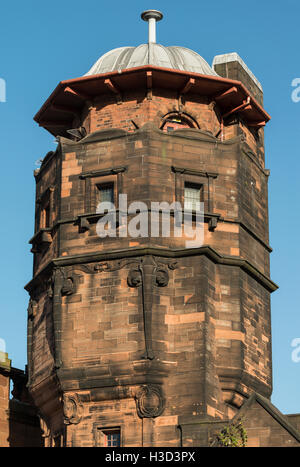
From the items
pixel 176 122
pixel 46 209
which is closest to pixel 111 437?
pixel 46 209

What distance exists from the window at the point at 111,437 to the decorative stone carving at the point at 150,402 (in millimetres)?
1107

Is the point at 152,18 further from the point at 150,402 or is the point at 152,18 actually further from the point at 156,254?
the point at 150,402

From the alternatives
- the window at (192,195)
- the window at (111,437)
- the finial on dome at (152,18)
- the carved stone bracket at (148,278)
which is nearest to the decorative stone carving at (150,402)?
the window at (111,437)

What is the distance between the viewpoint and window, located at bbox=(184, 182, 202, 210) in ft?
162

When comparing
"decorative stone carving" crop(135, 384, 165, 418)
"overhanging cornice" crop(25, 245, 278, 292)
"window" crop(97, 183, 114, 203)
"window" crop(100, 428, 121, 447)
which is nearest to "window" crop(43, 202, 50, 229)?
"overhanging cornice" crop(25, 245, 278, 292)

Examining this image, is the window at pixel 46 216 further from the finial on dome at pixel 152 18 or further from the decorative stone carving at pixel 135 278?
the finial on dome at pixel 152 18

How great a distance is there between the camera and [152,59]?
51750 millimetres

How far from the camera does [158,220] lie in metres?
48.2

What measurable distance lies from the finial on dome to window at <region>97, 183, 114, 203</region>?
708 centimetres

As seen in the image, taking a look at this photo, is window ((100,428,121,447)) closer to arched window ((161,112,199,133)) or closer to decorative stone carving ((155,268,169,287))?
decorative stone carving ((155,268,169,287))

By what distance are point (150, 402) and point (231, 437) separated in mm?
3052
